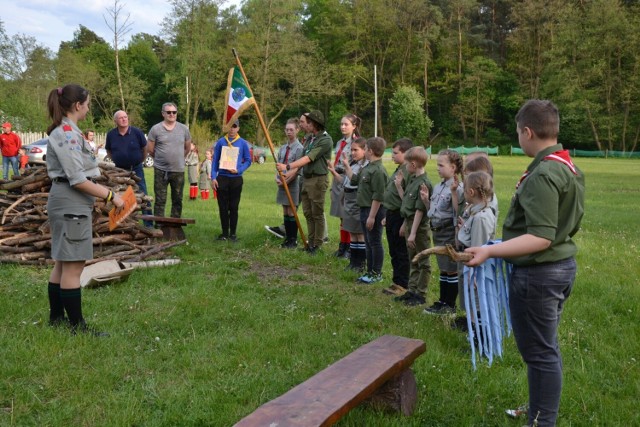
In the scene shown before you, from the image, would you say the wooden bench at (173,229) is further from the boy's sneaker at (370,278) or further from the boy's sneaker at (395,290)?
the boy's sneaker at (395,290)

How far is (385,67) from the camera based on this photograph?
225ft

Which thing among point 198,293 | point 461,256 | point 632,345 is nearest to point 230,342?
point 198,293

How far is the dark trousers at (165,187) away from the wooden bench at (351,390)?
6.71 metres

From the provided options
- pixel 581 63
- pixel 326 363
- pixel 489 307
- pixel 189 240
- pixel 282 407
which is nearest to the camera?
pixel 282 407

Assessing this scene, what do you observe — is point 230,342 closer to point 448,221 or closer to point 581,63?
point 448,221

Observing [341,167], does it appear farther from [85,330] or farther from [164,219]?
[85,330]

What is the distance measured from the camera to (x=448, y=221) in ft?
18.7

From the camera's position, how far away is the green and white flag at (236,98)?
29.5 ft

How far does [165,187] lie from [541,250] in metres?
8.00

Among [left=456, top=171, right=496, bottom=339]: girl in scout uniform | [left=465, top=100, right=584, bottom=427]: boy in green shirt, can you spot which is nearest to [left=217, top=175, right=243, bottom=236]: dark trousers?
[left=456, top=171, right=496, bottom=339]: girl in scout uniform

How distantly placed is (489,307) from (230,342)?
222cm

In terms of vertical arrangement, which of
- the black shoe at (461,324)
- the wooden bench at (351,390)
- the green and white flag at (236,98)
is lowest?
the black shoe at (461,324)

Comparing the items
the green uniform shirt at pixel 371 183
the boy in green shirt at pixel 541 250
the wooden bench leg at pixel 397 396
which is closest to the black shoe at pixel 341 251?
the green uniform shirt at pixel 371 183

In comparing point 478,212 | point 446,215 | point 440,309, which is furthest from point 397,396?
point 446,215
